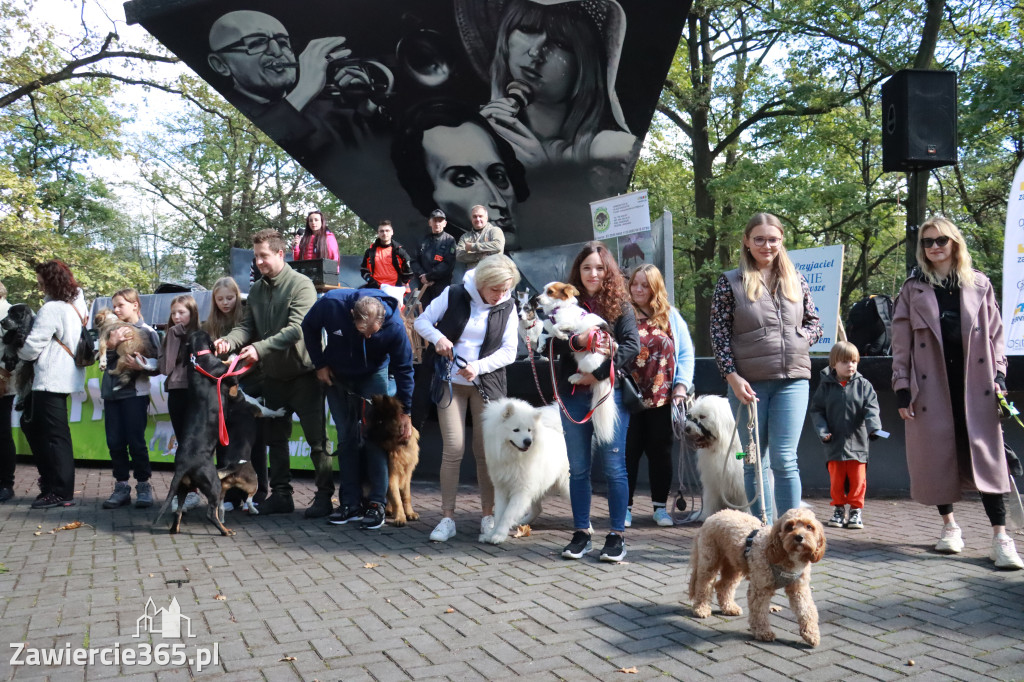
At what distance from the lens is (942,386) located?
5.09 meters

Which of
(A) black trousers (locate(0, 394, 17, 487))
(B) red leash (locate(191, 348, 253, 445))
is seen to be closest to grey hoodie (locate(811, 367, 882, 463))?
(B) red leash (locate(191, 348, 253, 445))

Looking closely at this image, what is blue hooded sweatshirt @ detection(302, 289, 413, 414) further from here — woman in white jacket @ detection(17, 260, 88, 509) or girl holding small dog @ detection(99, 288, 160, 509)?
woman in white jacket @ detection(17, 260, 88, 509)

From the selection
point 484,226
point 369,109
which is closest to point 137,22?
point 369,109

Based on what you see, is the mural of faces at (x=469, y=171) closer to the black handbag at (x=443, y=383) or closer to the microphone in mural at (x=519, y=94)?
the microphone in mural at (x=519, y=94)

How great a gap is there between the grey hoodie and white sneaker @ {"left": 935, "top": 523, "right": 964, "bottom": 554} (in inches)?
35.8

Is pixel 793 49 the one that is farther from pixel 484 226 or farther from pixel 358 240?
pixel 358 240

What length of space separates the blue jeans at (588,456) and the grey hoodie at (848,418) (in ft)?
6.45

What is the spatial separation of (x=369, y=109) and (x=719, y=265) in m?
11.1

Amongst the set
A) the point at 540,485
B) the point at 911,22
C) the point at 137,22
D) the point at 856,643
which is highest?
the point at 911,22

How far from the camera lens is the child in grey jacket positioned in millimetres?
6062

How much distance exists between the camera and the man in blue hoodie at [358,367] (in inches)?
244

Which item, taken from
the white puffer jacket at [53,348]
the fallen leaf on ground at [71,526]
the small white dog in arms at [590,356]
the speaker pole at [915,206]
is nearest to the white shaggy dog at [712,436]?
the small white dog in arms at [590,356]

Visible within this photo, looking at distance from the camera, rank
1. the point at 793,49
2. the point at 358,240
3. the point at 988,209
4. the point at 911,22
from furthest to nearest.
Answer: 1. the point at 358,240
2. the point at 988,209
3. the point at 793,49
4. the point at 911,22

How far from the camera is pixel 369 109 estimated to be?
1614cm
